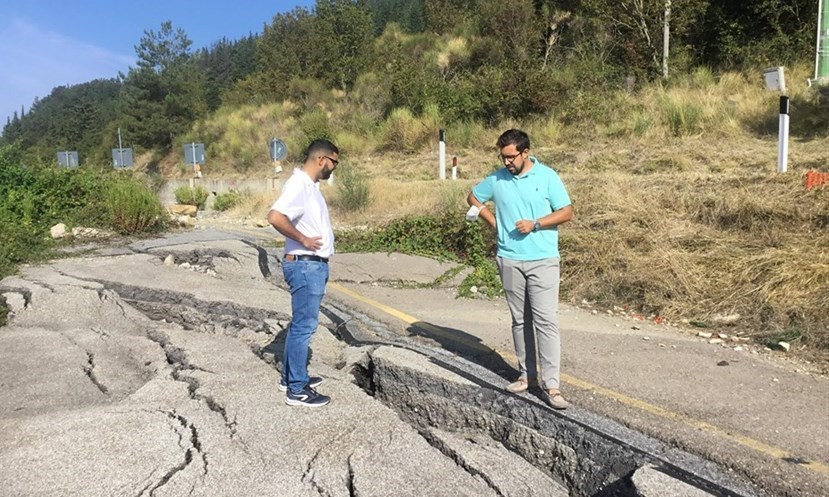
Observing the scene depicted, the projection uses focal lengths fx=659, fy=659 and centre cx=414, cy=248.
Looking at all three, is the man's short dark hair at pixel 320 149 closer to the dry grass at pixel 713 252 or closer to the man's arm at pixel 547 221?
the man's arm at pixel 547 221

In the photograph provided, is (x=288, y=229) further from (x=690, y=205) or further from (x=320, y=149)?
(x=690, y=205)

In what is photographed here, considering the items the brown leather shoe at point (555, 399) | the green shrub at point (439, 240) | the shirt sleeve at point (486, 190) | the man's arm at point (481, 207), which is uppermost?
the shirt sleeve at point (486, 190)

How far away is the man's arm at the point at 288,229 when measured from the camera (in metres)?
4.11

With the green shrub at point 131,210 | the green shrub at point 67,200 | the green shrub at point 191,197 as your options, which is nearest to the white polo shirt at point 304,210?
the green shrub at point 67,200

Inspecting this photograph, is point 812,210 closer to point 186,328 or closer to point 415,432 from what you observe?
point 415,432

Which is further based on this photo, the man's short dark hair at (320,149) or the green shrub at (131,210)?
the green shrub at (131,210)

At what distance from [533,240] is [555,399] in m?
1.01

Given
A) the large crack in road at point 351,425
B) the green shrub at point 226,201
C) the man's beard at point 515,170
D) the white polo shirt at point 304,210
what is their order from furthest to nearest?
the green shrub at point 226,201 < the man's beard at point 515,170 < the white polo shirt at point 304,210 < the large crack in road at point 351,425

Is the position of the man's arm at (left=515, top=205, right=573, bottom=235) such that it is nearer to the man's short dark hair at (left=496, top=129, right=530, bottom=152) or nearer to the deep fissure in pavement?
the man's short dark hair at (left=496, top=129, right=530, bottom=152)

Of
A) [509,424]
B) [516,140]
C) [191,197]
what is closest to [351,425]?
[509,424]

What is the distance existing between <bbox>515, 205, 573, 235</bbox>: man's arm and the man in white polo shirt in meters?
1.25

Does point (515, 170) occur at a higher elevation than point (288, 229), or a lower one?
higher

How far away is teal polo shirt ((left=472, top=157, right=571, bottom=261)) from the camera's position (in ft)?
13.9

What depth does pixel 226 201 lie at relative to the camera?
18578 millimetres
